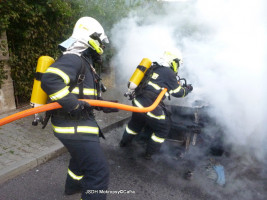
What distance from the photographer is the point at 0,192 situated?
2.82 meters

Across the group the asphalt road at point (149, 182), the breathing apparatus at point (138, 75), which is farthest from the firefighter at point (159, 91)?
the asphalt road at point (149, 182)

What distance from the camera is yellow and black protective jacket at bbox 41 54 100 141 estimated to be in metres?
1.99

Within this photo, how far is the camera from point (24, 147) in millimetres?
3709

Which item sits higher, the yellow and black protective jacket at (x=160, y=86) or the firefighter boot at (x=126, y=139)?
the yellow and black protective jacket at (x=160, y=86)

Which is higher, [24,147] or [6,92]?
[6,92]

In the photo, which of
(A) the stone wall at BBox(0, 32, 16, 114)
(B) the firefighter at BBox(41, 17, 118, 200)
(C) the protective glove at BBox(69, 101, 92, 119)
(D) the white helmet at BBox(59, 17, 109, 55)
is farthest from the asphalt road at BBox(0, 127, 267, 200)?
(A) the stone wall at BBox(0, 32, 16, 114)

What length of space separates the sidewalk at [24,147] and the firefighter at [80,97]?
1.47 meters

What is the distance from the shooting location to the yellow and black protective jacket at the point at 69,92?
1991 mm

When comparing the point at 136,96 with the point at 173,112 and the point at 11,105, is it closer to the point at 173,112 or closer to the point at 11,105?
the point at 173,112

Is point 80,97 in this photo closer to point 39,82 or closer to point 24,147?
point 39,82

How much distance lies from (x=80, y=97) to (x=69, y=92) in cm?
→ 20

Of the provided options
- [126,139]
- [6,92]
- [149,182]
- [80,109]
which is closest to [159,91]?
[126,139]

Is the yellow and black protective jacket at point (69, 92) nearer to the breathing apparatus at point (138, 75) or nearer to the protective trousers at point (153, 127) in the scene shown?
the breathing apparatus at point (138, 75)

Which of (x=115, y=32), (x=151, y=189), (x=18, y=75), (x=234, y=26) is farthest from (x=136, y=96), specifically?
(x=115, y=32)
